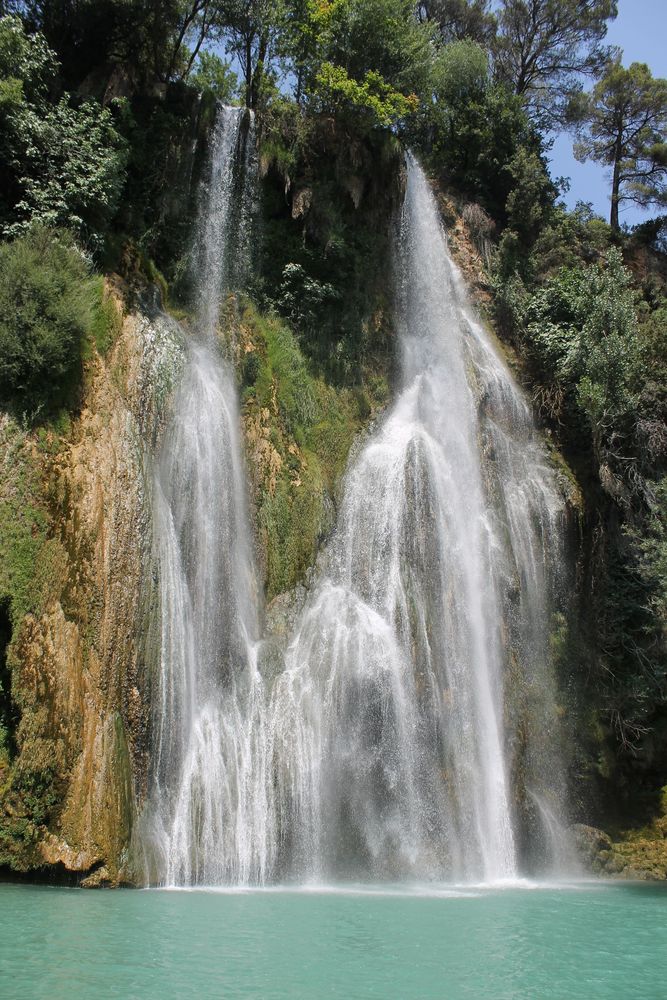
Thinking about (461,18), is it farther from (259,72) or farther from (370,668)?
(370,668)

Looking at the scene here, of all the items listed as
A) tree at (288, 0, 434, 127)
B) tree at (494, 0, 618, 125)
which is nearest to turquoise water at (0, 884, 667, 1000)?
tree at (288, 0, 434, 127)

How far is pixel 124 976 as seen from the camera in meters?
6.79

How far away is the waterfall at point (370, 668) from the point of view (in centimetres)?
1358

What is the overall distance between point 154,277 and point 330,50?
387 inches

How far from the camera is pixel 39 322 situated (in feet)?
44.8

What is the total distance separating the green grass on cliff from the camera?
16984 mm

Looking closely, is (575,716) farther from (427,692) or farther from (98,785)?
(98,785)

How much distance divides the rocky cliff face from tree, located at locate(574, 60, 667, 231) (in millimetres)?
22276

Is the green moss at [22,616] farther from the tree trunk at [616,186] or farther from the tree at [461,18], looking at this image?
the tree at [461,18]

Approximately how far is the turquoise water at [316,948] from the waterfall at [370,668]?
2.18 metres

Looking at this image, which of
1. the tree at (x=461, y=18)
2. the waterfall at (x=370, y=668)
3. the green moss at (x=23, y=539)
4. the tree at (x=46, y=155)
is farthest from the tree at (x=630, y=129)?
the green moss at (x=23, y=539)

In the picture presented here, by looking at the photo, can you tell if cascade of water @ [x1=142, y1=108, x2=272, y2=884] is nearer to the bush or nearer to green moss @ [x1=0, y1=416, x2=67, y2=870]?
green moss @ [x1=0, y1=416, x2=67, y2=870]

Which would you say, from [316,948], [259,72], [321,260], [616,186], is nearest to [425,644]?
[316,948]

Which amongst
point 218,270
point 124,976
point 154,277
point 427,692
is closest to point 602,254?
point 218,270
